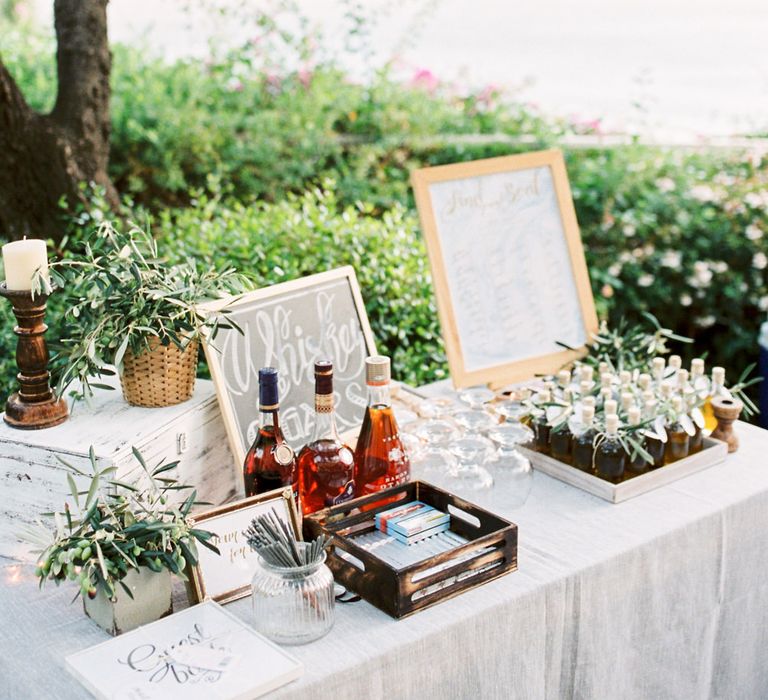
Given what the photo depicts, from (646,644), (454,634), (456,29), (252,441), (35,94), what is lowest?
(646,644)

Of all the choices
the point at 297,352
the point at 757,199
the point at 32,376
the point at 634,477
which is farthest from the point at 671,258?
the point at 32,376

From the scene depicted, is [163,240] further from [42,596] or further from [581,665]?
[581,665]

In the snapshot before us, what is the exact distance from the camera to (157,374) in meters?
1.52

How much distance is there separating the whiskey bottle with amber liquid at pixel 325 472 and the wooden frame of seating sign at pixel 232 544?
0.41 feet

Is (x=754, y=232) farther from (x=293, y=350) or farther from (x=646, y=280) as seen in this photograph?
(x=293, y=350)

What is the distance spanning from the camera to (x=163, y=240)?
3164 mm

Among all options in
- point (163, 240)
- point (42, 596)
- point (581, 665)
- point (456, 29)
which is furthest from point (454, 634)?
point (456, 29)

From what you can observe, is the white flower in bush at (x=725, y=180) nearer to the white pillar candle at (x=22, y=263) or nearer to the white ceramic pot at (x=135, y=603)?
the white pillar candle at (x=22, y=263)

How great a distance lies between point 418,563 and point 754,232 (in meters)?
3.23

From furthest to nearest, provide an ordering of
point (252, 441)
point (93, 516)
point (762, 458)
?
1. point (762, 458)
2. point (252, 441)
3. point (93, 516)

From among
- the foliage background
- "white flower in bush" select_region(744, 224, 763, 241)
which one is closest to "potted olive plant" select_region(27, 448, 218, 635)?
the foliage background

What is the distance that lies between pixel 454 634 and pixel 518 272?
1.10 m

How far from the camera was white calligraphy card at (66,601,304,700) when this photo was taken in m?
1.08

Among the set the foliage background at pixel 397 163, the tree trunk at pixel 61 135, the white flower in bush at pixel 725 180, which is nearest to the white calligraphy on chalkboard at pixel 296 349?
the foliage background at pixel 397 163
